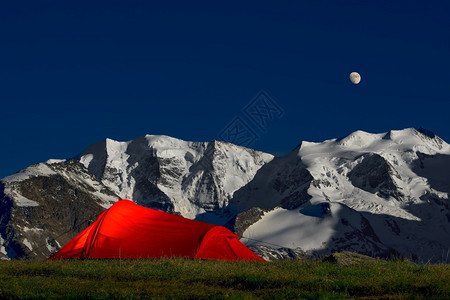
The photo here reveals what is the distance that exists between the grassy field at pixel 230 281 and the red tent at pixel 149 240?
36.1 ft

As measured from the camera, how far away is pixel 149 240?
45531 millimetres

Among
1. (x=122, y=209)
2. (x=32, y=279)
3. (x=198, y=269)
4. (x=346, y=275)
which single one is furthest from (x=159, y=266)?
(x=122, y=209)

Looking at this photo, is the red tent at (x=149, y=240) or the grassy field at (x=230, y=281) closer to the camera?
the grassy field at (x=230, y=281)

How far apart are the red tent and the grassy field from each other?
36.1ft

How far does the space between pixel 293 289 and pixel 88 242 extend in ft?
77.5

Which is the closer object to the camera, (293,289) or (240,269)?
(293,289)

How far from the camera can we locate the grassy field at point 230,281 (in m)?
23.5

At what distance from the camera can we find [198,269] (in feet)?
99.6

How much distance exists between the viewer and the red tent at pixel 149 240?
44.3 meters

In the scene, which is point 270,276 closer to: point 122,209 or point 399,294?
point 399,294

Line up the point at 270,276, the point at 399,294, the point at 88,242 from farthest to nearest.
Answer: the point at 88,242 < the point at 270,276 < the point at 399,294

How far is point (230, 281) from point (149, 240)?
19615mm

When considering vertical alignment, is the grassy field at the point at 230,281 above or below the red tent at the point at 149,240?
above

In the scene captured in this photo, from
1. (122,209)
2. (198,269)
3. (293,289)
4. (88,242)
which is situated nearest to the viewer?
(293,289)
